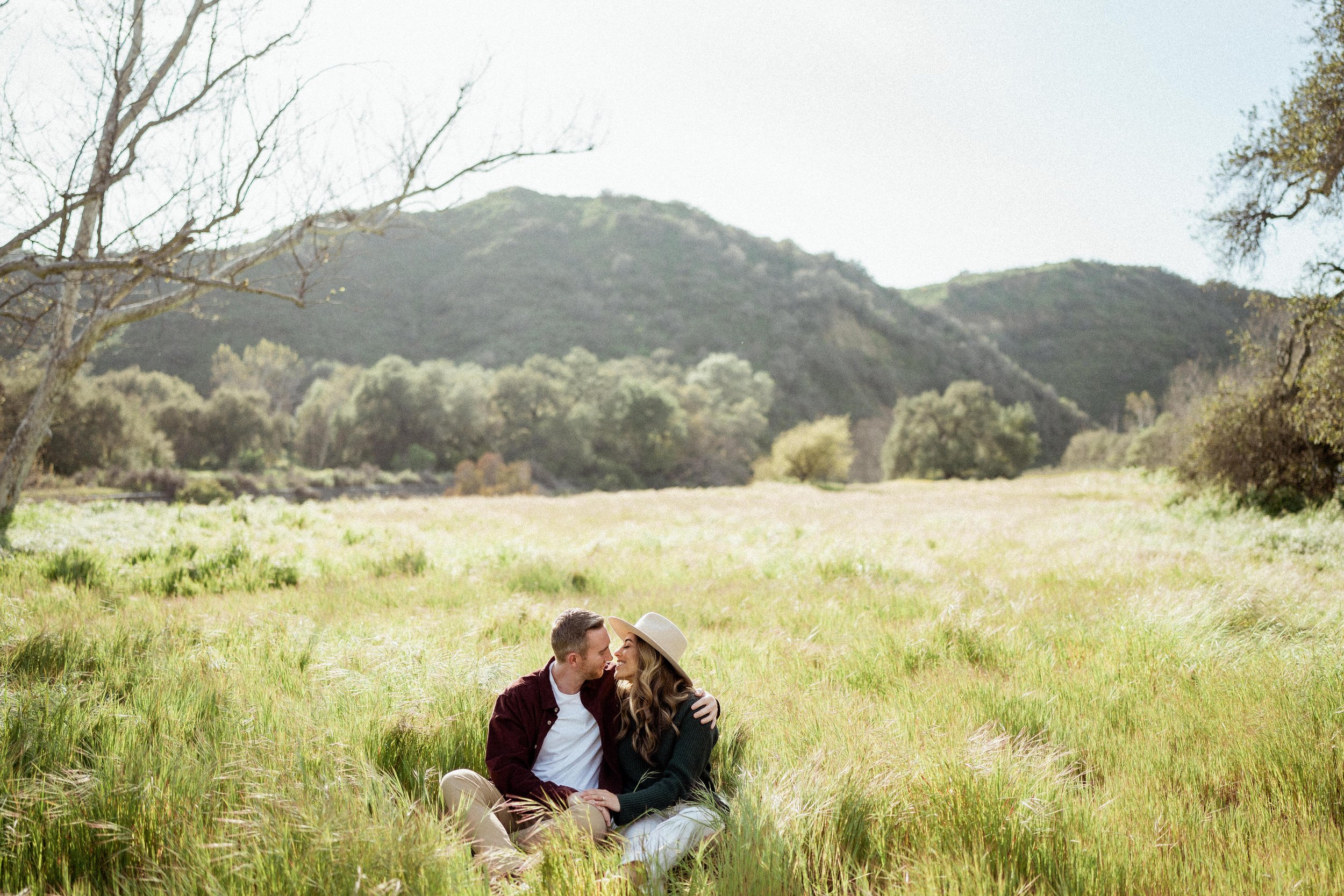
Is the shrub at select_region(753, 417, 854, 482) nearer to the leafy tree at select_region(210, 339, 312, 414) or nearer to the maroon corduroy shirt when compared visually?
the leafy tree at select_region(210, 339, 312, 414)

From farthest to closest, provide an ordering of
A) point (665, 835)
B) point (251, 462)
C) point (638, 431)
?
point (638, 431) < point (251, 462) < point (665, 835)

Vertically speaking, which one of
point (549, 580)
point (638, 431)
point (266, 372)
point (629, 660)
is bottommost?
point (549, 580)

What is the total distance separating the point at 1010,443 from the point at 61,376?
5964 cm

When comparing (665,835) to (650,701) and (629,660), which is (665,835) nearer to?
(650,701)

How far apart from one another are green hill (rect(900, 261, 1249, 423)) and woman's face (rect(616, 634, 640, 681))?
126 m

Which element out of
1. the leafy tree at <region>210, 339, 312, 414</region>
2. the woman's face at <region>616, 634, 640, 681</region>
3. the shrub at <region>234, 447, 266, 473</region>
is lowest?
the shrub at <region>234, 447, 266, 473</region>

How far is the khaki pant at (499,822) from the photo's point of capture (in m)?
2.87

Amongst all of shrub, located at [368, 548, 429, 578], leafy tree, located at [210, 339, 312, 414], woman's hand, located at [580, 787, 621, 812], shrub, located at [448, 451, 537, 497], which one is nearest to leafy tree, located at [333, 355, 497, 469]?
shrub, located at [448, 451, 537, 497]

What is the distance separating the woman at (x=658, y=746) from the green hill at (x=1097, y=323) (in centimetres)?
12557

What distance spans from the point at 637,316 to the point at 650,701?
10738cm

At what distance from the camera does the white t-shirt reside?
3.66 metres

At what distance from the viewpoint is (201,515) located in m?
14.3

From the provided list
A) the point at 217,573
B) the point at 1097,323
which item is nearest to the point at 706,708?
the point at 217,573

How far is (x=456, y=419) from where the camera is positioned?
59.8 metres
